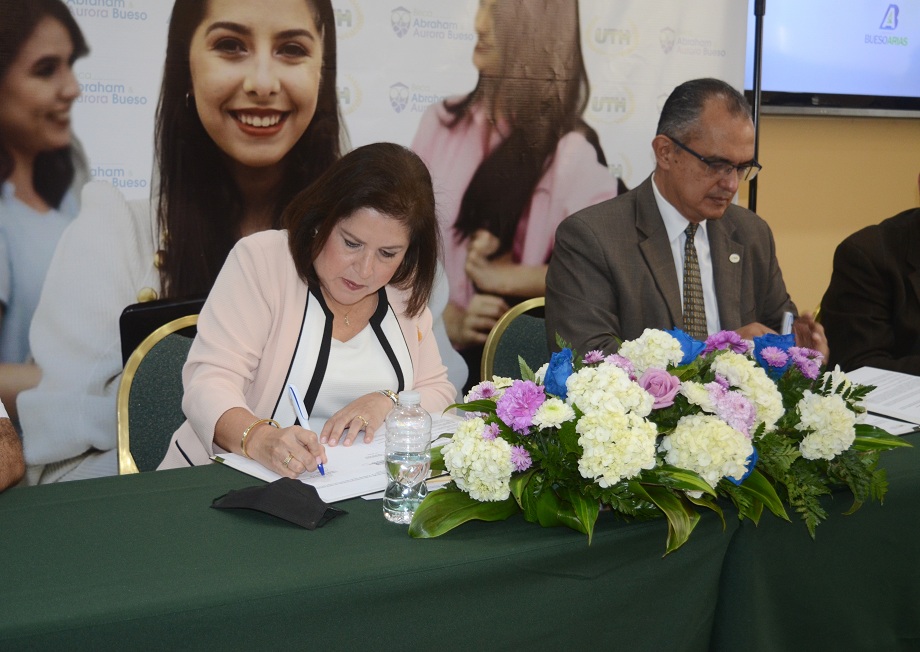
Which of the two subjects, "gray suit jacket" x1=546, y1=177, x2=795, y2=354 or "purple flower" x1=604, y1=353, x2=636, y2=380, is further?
"gray suit jacket" x1=546, y1=177, x2=795, y2=354

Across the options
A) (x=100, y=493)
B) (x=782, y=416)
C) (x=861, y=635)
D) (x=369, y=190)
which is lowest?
(x=861, y=635)

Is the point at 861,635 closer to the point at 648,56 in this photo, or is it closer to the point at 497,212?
the point at 497,212

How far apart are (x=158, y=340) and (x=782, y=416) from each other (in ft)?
5.12

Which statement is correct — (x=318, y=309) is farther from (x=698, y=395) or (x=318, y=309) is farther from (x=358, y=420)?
(x=698, y=395)

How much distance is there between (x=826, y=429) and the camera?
1483mm

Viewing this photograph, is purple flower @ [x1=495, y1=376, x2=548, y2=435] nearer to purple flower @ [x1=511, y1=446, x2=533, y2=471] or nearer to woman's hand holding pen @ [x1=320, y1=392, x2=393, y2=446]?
purple flower @ [x1=511, y1=446, x2=533, y2=471]

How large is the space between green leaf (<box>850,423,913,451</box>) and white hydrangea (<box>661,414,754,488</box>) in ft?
1.27

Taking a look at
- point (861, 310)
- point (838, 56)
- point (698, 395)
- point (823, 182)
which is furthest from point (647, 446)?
point (823, 182)

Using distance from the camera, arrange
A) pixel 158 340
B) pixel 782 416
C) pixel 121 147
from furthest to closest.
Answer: pixel 121 147 → pixel 158 340 → pixel 782 416

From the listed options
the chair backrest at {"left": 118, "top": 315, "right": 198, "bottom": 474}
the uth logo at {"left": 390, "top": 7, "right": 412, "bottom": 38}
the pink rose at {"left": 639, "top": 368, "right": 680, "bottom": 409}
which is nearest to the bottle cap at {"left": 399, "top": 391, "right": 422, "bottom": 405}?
the pink rose at {"left": 639, "top": 368, "right": 680, "bottom": 409}

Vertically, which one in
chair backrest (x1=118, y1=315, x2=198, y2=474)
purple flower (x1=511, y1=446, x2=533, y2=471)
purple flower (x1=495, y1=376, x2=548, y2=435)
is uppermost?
purple flower (x1=495, y1=376, x2=548, y2=435)

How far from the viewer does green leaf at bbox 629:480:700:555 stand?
132 cm

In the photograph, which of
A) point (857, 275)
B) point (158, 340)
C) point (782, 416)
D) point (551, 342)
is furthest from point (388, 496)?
point (857, 275)

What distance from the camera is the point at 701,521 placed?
1433 mm
